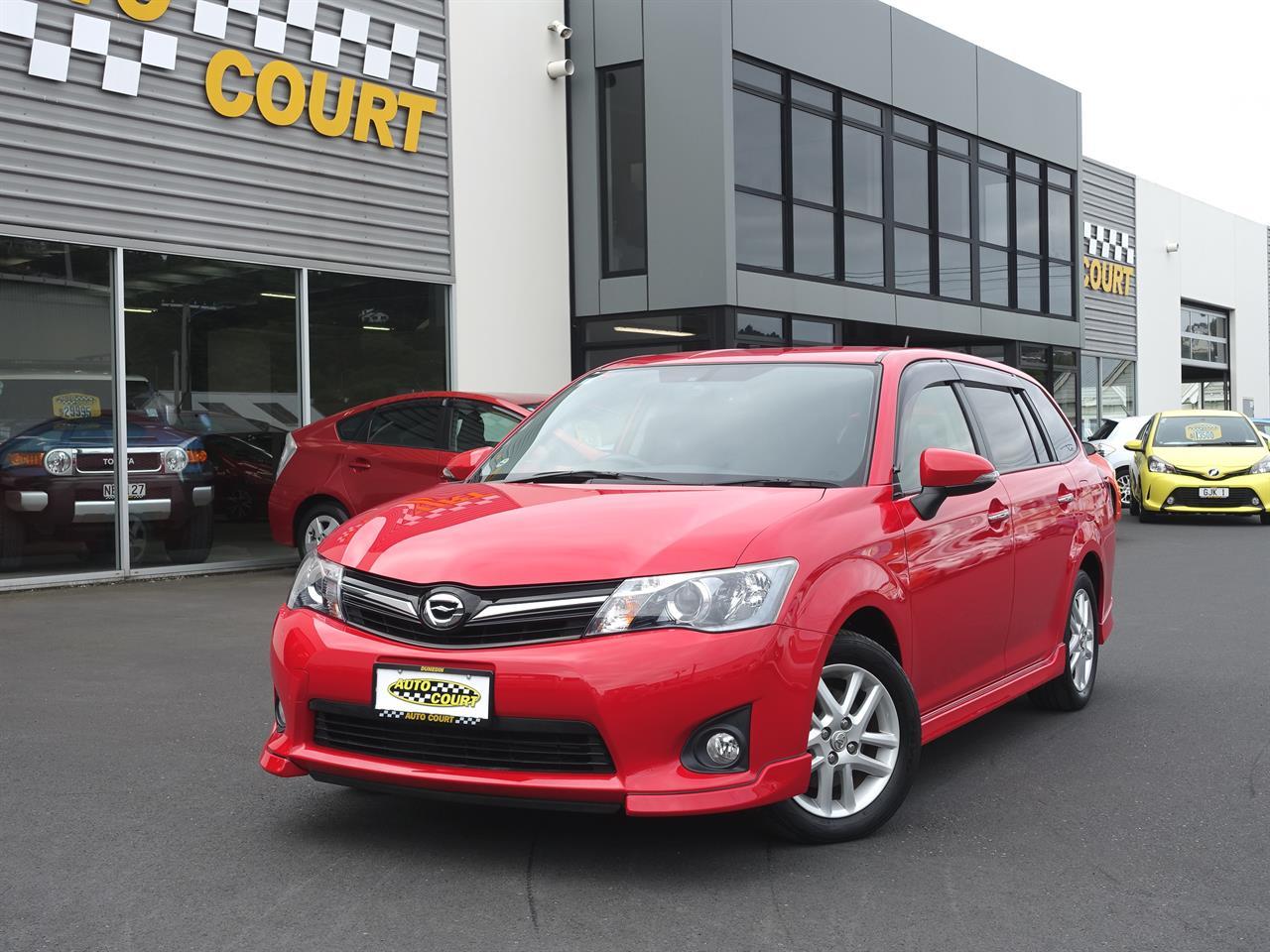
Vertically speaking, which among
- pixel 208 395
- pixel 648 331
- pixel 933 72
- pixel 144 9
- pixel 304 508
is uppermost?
pixel 933 72

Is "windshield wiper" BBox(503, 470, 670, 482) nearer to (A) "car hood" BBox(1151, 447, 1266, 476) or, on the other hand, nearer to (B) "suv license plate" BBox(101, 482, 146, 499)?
(B) "suv license plate" BBox(101, 482, 146, 499)

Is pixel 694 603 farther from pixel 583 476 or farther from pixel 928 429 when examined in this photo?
pixel 928 429

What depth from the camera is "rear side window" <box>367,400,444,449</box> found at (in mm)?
11867

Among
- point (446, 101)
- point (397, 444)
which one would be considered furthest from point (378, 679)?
point (446, 101)

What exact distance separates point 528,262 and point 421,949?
554 inches

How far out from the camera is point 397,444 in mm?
11930

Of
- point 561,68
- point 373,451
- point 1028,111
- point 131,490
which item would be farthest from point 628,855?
point 1028,111

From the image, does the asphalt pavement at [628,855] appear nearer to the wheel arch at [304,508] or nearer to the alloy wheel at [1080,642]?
the alloy wheel at [1080,642]

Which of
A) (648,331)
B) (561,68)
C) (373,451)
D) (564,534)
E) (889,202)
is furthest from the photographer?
(889,202)

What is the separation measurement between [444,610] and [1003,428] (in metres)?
2.96

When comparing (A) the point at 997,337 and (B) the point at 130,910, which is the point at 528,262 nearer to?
(A) the point at 997,337

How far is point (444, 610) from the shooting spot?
3.93 meters

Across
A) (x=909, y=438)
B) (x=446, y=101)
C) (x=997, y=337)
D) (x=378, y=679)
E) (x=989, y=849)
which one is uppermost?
(x=446, y=101)

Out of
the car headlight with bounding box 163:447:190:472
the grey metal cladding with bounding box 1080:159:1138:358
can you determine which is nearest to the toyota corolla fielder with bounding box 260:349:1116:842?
the car headlight with bounding box 163:447:190:472
